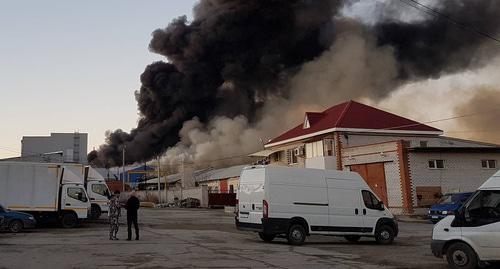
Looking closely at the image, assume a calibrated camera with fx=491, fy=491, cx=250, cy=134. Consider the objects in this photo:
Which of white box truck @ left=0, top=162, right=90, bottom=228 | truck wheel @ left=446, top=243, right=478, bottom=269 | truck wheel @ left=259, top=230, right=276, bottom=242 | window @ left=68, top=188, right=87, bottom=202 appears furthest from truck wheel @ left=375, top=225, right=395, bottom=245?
window @ left=68, top=188, right=87, bottom=202

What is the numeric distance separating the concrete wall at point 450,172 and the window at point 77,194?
19.8 metres

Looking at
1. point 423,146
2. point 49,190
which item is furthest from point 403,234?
point 49,190

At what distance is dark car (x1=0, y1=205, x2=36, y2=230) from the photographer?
18703 mm

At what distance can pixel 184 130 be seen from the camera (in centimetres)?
7006

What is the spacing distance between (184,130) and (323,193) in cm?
5563

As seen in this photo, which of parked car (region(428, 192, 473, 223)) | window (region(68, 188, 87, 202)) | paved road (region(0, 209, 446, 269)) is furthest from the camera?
parked car (region(428, 192, 473, 223))

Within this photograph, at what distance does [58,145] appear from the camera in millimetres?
59188

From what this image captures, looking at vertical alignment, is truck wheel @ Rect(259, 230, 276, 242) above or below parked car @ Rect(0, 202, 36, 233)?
below

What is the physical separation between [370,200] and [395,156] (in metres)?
16.4

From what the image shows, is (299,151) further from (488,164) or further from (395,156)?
(488,164)

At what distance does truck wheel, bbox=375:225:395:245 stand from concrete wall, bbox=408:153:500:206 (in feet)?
51.7

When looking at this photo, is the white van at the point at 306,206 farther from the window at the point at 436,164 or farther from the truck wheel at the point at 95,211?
the window at the point at 436,164

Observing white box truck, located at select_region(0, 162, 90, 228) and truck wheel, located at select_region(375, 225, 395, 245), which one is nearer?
truck wheel, located at select_region(375, 225, 395, 245)

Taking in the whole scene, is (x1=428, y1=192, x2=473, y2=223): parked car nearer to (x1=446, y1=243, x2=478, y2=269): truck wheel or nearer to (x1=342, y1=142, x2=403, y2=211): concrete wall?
Result: (x1=342, y1=142, x2=403, y2=211): concrete wall
